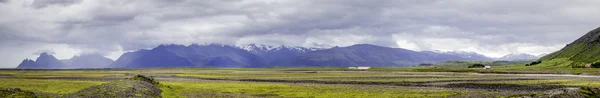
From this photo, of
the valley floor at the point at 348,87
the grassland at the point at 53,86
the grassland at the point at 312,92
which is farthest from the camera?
the grassland at the point at 53,86

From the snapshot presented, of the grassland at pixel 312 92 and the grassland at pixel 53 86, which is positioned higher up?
the grassland at pixel 53 86

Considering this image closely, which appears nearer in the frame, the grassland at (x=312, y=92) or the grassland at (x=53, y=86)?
the grassland at (x=312, y=92)

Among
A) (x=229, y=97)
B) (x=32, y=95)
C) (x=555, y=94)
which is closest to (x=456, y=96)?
(x=555, y=94)

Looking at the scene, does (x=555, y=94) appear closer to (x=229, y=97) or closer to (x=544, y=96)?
(x=544, y=96)

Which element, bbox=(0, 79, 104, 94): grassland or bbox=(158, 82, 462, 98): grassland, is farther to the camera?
bbox=(0, 79, 104, 94): grassland

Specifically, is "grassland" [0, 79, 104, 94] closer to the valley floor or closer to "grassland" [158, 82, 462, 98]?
the valley floor

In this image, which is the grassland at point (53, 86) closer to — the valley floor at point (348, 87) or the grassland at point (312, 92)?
the valley floor at point (348, 87)

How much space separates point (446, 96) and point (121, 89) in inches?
1257

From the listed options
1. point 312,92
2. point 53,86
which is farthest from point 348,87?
point 53,86

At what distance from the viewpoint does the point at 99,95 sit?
122 feet

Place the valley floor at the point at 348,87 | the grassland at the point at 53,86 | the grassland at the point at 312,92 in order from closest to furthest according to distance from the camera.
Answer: the grassland at the point at 312,92 < the valley floor at the point at 348,87 < the grassland at the point at 53,86

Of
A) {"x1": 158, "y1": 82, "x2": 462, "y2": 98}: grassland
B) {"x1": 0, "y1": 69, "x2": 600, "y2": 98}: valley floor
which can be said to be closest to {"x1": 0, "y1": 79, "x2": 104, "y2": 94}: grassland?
{"x1": 0, "y1": 69, "x2": 600, "y2": 98}: valley floor

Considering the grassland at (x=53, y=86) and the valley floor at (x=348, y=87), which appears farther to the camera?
the grassland at (x=53, y=86)

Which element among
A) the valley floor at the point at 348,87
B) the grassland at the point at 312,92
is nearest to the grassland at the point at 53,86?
the valley floor at the point at 348,87
